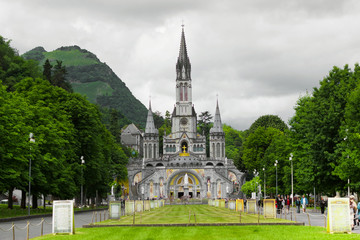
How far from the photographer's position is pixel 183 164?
462 ft

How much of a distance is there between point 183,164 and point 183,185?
5.82 m

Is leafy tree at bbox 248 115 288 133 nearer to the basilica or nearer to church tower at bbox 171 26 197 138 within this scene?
the basilica

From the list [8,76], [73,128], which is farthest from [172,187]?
[73,128]

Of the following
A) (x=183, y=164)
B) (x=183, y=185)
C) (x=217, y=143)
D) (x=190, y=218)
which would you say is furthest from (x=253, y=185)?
(x=190, y=218)

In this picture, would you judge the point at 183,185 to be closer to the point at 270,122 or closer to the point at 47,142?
the point at 270,122

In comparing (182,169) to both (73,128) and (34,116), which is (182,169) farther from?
(34,116)

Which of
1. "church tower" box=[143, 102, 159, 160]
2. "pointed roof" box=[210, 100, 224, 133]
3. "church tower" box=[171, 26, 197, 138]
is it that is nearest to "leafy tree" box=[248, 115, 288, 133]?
"pointed roof" box=[210, 100, 224, 133]

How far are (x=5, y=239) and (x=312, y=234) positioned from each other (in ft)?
45.3

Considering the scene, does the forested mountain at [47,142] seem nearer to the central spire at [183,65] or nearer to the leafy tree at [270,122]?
the leafy tree at [270,122]

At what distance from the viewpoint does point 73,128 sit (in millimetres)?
64312

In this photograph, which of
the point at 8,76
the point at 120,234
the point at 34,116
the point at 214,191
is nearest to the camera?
the point at 120,234

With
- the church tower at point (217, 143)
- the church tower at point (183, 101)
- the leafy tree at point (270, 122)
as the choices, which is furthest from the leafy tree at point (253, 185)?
the church tower at point (183, 101)

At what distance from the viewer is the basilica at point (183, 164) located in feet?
449

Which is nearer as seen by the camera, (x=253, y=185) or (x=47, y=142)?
(x=47, y=142)
